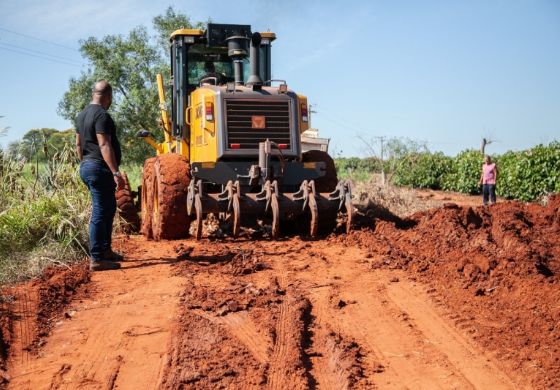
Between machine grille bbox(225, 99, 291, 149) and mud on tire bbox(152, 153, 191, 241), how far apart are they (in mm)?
802

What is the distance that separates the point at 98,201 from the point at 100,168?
358 millimetres

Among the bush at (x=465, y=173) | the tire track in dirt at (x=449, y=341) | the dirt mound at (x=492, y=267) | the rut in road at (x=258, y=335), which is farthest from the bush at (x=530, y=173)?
the tire track in dirt at (x=449, y=341)

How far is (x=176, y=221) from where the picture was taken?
27.8 ft

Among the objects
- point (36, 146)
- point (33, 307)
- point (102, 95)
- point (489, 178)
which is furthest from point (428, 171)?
point (33, 307)

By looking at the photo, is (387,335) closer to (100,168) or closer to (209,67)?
(100,168)

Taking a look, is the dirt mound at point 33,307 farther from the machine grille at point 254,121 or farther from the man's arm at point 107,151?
the machine grille at point 254,121

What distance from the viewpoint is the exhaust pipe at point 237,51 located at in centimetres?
948

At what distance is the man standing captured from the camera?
21.7 ft

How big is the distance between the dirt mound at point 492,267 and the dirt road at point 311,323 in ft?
0.06

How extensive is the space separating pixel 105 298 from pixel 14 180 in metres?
4.33

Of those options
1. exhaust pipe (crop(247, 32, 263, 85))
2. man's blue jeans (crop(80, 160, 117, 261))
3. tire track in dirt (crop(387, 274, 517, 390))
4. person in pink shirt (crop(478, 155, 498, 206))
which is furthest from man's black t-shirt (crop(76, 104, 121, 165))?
person in pink shirt (crop(478, 155, 498, 206))

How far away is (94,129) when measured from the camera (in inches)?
265

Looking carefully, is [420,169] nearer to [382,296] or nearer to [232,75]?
[232,75]

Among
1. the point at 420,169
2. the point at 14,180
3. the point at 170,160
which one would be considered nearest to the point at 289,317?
the point at 170,160
